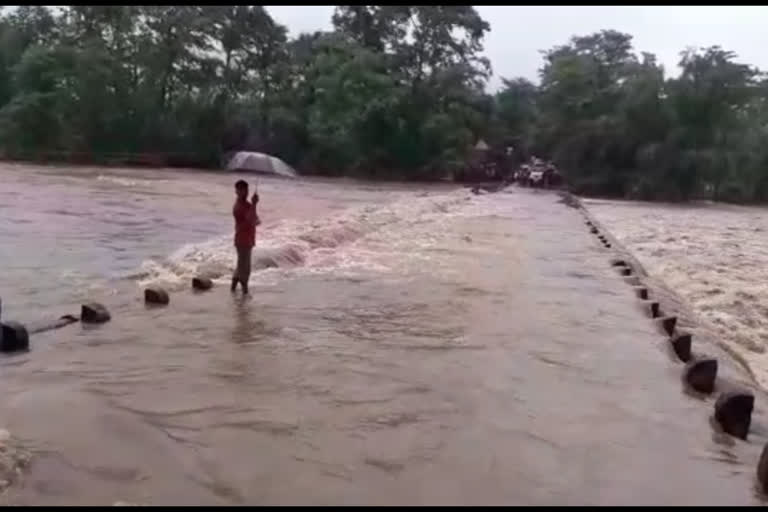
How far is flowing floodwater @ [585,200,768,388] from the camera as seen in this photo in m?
10.1

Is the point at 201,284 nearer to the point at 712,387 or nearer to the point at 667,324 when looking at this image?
the point at 667,324

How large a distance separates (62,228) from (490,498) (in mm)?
13720

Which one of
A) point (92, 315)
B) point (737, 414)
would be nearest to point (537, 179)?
point (92, 315)

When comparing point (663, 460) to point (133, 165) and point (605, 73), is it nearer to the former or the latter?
point (133, 165)

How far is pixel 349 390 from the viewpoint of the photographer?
19.8 feet

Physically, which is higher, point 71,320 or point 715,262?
point 715,262

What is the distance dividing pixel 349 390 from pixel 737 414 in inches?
99.3

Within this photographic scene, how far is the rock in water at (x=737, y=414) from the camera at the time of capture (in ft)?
17.5

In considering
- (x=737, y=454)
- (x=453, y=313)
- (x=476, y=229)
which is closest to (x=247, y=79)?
(x=476, y=229)

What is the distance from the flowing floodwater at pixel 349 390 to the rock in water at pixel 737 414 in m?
0.09

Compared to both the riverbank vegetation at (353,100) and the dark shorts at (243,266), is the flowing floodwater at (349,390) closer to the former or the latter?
the dark shorts at (243,266)

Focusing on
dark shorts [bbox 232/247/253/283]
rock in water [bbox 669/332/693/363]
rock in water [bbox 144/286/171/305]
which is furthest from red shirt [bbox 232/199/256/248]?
rock in water [bbox 669/332/693/363]

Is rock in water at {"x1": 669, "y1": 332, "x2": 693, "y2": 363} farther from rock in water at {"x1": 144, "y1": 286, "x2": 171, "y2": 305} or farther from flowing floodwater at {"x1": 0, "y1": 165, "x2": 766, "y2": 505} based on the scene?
rock in water at {"x1": 144, "y1": 286, "x2": 171, "y2": 305}

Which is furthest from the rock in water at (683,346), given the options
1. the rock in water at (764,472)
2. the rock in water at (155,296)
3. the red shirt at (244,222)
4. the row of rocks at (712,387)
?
the rock in water at (155,296)
